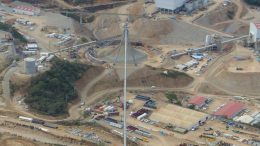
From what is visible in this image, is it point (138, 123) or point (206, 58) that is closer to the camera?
point (138, 123)

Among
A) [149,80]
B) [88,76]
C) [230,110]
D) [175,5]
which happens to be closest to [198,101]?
[230,110]

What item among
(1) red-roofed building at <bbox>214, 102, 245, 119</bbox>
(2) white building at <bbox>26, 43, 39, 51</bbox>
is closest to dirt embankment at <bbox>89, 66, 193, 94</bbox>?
(1) red-roofed building at <bbox>214, 102, 245, 119</bbox>

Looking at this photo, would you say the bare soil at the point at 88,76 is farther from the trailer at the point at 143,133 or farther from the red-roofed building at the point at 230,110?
the red-roofed building at the point at 230,110

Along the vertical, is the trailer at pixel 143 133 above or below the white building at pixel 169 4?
below

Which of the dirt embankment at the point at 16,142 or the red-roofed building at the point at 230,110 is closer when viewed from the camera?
the dirt embankment at the point at 16,142

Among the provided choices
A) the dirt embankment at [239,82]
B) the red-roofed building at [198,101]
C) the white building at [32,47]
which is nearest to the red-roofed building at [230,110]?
the red-roofed building at [198,101]

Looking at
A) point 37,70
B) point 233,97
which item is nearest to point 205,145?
point 233,97

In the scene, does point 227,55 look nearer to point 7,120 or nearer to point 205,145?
point 205,145
